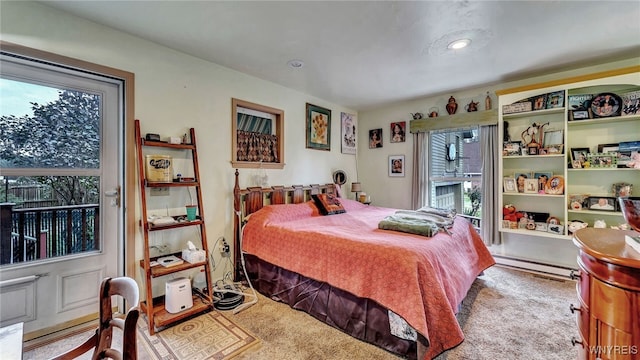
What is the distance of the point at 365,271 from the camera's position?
1891mm

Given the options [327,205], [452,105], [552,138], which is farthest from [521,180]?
[327,205]

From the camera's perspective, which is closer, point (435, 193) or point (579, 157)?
point (579, 157)

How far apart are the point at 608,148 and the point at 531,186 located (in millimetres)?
787

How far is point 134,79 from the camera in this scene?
233 centimetres

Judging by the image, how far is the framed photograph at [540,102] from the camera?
3.08 m

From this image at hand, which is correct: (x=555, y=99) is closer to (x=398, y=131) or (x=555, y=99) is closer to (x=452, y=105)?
(x=452, y=105)

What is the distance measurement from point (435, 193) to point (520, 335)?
8.37 ft

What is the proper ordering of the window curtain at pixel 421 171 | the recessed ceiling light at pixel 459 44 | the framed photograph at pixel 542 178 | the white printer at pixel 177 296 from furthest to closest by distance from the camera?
the window curtain at pixel 421 171, the framed photograph at pixel 542 178, the recessed ceiling light at pixel 459 44, the white printer at pixel 177 296

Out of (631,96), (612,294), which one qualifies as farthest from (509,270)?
(612,294)

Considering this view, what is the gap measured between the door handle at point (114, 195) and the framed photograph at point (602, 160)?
4.87 metres

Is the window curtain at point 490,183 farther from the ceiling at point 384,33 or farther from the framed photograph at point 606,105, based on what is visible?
the framed photograph at point 606,105

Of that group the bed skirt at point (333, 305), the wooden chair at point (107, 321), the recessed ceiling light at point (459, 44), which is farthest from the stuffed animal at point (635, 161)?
the wooden chair at point (107, 321)

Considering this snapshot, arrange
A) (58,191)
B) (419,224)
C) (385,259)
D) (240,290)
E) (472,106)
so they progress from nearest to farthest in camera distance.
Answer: (385,259) → (58,191) → (419,224) → (240,290) → (472,106)

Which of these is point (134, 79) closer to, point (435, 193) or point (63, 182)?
point (63, 182)
